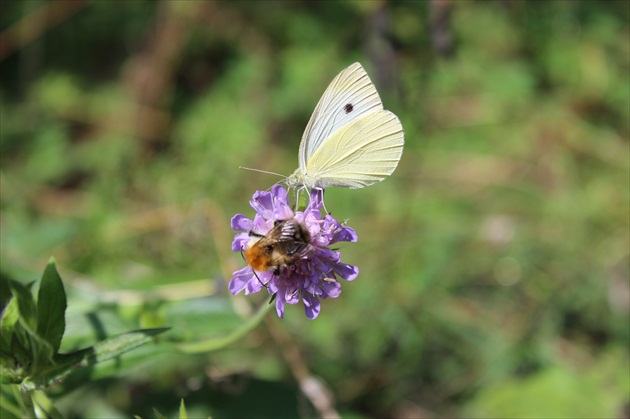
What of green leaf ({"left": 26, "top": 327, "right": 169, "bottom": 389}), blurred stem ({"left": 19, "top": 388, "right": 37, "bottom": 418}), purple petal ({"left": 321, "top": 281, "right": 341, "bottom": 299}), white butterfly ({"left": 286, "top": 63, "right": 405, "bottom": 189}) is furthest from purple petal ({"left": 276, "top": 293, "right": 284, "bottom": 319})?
blurred stem ({"left": 19, "top": 388, "right": 37, "bottom": 418})

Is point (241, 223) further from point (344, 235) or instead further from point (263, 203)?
point (344, 235)

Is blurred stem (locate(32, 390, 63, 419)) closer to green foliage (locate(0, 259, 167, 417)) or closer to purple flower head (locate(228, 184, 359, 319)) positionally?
green foliage (locate(0, 259, 167, 417))

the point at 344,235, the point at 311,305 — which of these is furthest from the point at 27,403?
the point at 344,235

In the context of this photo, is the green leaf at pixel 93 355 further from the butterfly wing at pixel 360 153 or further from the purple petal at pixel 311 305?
the butterfly wing at pixel 360 153

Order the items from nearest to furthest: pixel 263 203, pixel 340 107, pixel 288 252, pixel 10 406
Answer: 1. pixel 288 252
2. pixel 263 203
3. pixel 10 406
4. pixel 340 107

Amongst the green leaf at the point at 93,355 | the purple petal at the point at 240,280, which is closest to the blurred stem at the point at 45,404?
the green leaf at the point at 93,355
